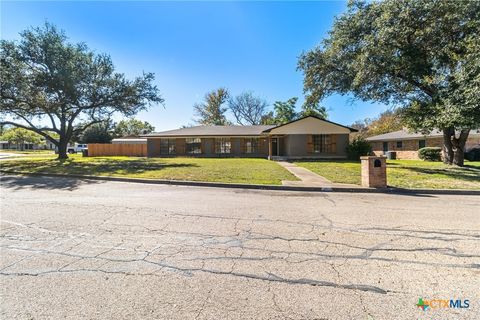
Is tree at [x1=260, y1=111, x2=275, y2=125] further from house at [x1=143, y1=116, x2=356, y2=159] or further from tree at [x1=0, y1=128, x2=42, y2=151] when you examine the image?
tree at [x1=0, y1=128, x2=42, y2=151]

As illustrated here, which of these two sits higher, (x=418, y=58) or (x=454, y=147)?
(x=418, y=58)

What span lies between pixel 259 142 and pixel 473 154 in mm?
19486

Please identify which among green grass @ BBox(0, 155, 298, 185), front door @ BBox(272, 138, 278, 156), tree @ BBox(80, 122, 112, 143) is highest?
tree @ BBox(80, 122, 112, 143)

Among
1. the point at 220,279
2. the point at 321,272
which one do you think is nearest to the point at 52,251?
the point at 220,279

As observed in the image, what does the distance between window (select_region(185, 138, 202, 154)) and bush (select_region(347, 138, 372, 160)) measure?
15141mm

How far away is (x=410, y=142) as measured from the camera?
29953 millimetres

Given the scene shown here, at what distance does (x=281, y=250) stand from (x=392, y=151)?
32.4 m

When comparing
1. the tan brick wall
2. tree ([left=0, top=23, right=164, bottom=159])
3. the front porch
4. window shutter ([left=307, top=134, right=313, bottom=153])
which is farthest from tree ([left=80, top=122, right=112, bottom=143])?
the tan brick wall

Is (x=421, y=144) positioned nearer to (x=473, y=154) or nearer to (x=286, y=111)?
(x=473, y=154)

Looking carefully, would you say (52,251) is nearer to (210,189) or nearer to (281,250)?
(281,250)

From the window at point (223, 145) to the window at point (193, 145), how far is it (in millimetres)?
1857

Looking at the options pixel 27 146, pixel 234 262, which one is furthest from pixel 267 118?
pixel 27 146

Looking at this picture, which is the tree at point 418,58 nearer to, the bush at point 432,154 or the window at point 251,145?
the bush at point 432,154

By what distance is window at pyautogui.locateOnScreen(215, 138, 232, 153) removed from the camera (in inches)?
1136
